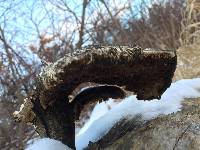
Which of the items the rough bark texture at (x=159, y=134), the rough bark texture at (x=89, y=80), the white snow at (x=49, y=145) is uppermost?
the rough bark texture at (x=89, y=80)

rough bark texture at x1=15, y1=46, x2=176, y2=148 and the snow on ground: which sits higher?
rough bark texture at x1=15, y1=46, x2=176, y2=148

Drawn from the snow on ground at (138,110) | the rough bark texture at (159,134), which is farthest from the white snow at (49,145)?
the rough bark texture at (159,134)

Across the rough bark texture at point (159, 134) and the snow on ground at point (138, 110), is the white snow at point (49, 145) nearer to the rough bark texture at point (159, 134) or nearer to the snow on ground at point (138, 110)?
the snow on ground at point (138, 110)

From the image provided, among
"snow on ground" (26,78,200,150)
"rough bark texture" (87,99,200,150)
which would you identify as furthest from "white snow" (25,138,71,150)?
"rough bark texture" (87,99,200,150)

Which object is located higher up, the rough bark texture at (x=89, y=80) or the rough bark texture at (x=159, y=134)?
the rough bark texture at (x=89, y=80)

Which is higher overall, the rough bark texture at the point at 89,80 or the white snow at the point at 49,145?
the rough bark texture at the point at 89,80

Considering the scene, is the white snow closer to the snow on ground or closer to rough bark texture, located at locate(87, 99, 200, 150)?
the snow on ground

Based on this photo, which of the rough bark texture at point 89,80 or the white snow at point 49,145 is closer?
the rough bark texture at point 89,80
